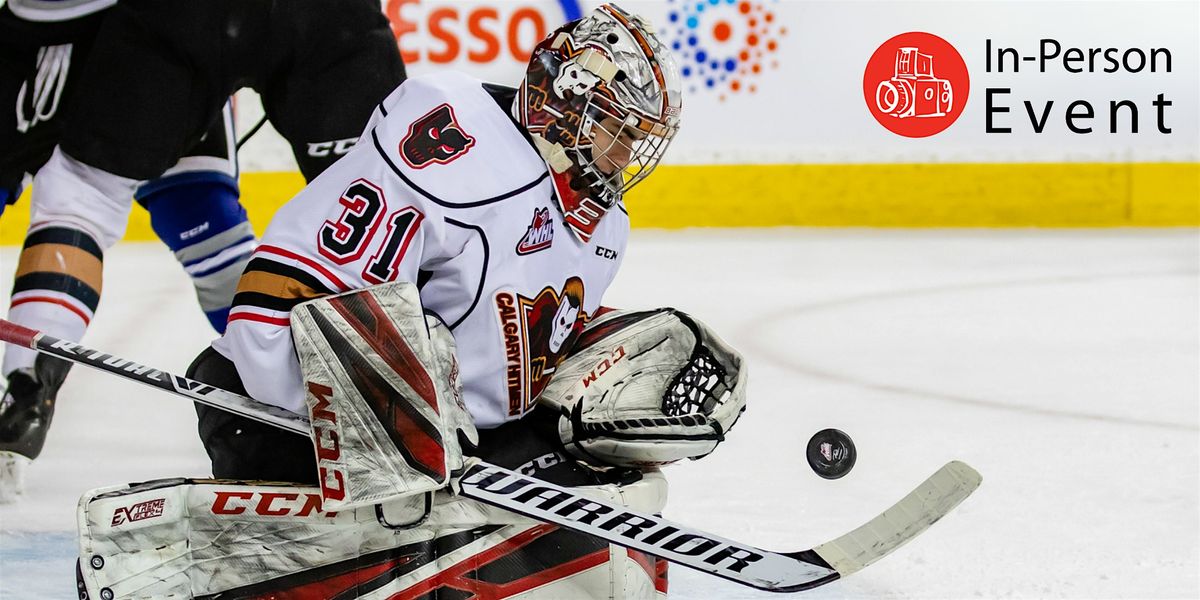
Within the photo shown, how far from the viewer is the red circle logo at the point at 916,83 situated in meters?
4.89

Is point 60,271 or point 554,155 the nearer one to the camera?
point 554,155

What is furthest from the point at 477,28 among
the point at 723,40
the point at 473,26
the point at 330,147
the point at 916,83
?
the point at 330,147

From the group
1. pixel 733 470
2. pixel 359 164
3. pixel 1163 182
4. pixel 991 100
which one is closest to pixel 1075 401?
pixel 733 470

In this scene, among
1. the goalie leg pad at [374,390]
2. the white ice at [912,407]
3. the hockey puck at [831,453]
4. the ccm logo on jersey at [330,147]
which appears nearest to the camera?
the goalie leg pad at [374,390]

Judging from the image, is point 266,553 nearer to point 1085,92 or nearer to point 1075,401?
point 1075,401

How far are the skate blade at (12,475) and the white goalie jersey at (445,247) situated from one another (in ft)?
3.27

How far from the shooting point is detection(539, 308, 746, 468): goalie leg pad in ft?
4.83

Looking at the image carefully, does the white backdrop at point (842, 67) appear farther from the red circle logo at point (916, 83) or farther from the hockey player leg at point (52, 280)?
the hockey player leg at point (52, 280)

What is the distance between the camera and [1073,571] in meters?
1.88

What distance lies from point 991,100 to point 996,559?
3382 mm

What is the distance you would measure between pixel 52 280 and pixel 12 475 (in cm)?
32

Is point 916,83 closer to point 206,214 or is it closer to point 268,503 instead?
point 206,214

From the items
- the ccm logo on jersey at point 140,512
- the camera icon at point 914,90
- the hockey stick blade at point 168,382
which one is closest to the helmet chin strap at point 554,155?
the hockey stick blade at point 168,382

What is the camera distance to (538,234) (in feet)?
4.56
